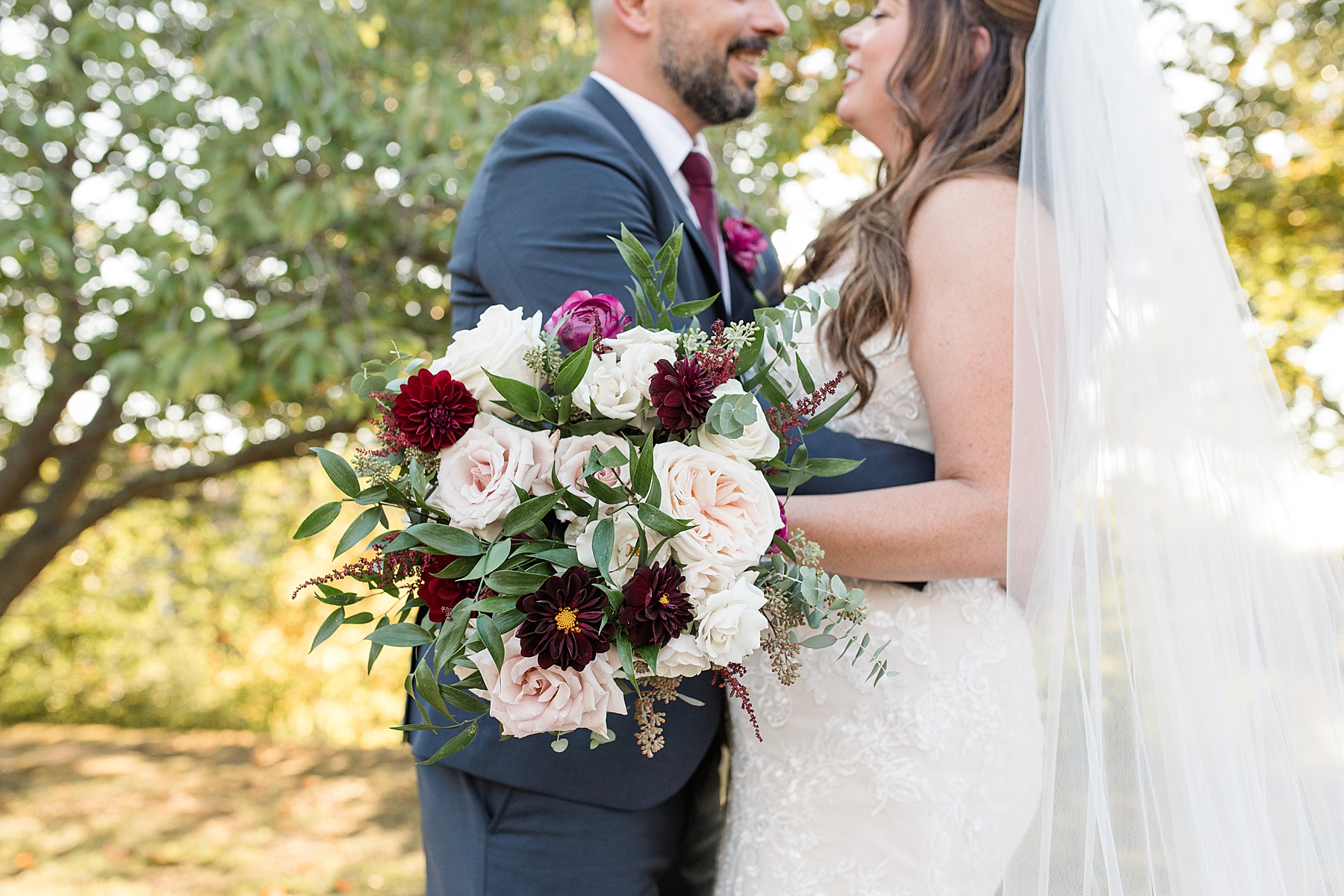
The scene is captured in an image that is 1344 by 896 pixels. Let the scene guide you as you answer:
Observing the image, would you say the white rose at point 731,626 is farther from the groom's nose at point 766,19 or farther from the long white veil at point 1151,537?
the groom's nose at point 766,19

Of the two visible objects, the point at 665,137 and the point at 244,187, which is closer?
the point at 665,137

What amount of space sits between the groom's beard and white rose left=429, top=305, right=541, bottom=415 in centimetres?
143

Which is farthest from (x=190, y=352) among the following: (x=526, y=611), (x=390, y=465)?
(x=526, y=611)

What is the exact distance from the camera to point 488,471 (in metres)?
1.29

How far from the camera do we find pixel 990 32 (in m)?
2.16

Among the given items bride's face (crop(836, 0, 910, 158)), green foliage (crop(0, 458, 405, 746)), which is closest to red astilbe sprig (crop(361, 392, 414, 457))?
bride's face (crop(836, 0, 910, 158))

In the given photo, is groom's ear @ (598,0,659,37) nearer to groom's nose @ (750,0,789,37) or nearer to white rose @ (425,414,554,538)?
groom's nose @ (750,0,789,37)

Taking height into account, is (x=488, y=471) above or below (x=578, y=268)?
below

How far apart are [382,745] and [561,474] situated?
8.66 meters

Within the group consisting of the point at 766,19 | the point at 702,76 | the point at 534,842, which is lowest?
the point at 534,842

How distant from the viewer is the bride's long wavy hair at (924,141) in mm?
1962

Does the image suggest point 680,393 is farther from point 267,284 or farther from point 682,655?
point 267,284

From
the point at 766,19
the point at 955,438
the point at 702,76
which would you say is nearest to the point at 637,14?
the point at 702,76

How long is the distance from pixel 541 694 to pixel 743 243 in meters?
1.47
